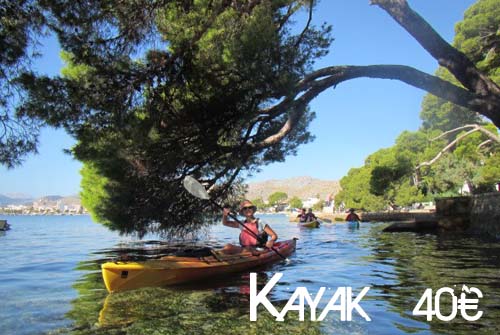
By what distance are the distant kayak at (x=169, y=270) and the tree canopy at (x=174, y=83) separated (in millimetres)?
1828

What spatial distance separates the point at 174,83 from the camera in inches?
318

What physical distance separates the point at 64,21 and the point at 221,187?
4870 mm

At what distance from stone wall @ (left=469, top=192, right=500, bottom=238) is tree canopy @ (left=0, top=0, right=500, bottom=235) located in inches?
362

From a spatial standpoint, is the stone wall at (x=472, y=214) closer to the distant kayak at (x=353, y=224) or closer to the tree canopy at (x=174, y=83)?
the distant kayak at (x=353, y=224)

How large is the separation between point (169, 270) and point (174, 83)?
327 centimetres

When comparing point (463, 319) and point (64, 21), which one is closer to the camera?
point (463, 319)

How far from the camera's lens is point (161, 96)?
8297mm

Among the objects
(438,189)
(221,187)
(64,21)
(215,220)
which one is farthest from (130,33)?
(438,189)

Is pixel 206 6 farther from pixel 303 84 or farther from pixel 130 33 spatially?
pixel 303 84

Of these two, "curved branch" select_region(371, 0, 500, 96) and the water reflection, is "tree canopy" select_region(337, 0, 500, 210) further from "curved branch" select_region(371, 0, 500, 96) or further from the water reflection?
"curved branch" select_region(371, 0, 500, 96)

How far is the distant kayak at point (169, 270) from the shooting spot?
22.5 ft

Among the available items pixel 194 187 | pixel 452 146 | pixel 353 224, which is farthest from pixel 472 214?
pixel 452 146

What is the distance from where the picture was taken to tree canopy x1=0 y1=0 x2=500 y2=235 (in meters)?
7.20

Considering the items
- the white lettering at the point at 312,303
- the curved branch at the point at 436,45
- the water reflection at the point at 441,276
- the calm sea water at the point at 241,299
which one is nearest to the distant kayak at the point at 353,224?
the water reflection at the point at 441,276
